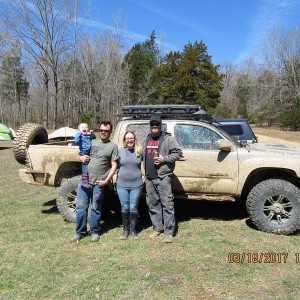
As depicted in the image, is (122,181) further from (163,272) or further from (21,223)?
(21,223)

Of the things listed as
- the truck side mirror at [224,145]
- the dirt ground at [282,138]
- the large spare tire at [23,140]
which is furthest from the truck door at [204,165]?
the dirt ground at [282,138]

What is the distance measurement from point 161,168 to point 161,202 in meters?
0.54

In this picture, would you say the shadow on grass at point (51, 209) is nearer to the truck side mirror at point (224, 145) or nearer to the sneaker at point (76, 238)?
the sneaker at point (76, 238)

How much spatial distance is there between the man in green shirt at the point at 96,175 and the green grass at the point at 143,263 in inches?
9.7

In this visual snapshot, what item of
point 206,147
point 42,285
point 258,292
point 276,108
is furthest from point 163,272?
point 276,108

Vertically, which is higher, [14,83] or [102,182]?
[14,83]

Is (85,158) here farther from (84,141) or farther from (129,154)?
(129,154)

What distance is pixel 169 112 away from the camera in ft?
19.5

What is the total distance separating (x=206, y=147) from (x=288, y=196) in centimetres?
143

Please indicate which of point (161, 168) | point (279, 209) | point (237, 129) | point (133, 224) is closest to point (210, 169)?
point (161, 168)

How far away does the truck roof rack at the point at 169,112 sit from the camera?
19.0 feet

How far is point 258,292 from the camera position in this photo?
12.1ft

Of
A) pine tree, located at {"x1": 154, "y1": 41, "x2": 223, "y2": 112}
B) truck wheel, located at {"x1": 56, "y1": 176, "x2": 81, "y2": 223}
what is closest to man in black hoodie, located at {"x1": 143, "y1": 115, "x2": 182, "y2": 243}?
truck wheel, located at {"x1": 56, "y1": 176, "x2": 81, "y2": 223}
